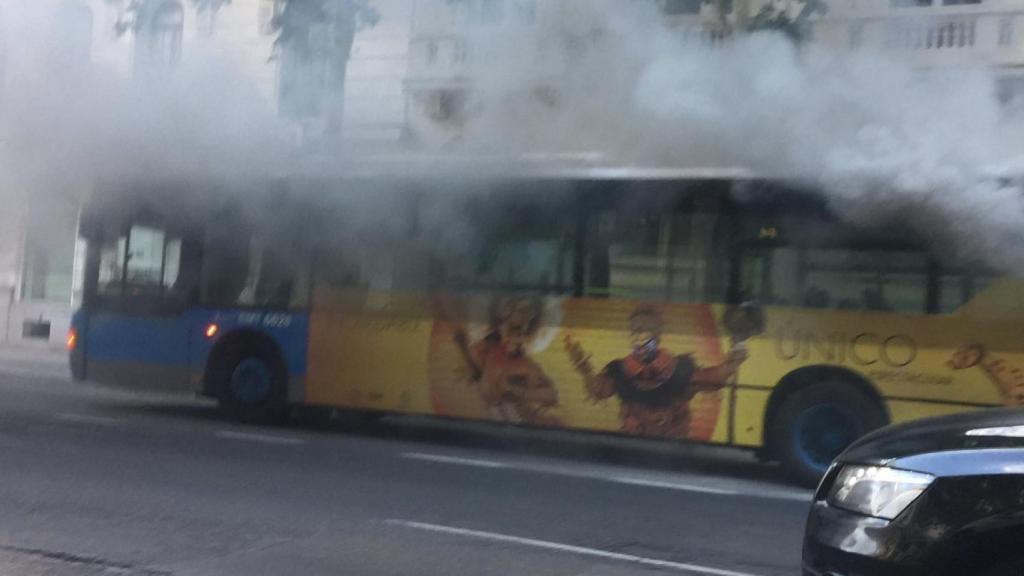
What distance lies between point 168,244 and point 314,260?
181 centimetres

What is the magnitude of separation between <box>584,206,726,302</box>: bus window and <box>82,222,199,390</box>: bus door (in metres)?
4.44

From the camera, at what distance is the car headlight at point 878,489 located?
4.30m

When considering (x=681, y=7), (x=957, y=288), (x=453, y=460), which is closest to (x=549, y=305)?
(x=453, y=460)

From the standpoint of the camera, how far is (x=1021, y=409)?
4879 millimetres

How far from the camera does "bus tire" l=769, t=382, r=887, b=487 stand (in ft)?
31.9

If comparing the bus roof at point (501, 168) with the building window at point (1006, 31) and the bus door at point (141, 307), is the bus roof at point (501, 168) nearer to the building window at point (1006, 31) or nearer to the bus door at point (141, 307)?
the bus door at point (141, 307)

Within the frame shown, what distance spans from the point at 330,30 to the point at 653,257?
4.07 m

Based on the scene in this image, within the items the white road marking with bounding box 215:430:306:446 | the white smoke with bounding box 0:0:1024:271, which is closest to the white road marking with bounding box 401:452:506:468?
the white road marking with bounding box 215:430:306:446

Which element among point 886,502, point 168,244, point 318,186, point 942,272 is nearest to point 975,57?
point 942,272

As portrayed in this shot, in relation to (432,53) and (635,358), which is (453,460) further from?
(432,53)

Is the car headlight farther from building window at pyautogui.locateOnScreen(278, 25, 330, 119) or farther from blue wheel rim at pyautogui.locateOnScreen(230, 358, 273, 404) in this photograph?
blue wheel rim at pyautogui.locateOnScreen(230, 358, 273, 404)

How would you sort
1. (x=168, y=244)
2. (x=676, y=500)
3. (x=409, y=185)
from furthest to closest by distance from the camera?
1. (x=168, y=244)
2. (x=409, y=185)
3. (x=676, y=500)

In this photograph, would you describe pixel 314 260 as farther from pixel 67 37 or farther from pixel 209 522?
pixel 209 522

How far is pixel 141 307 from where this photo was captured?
12695 mm
